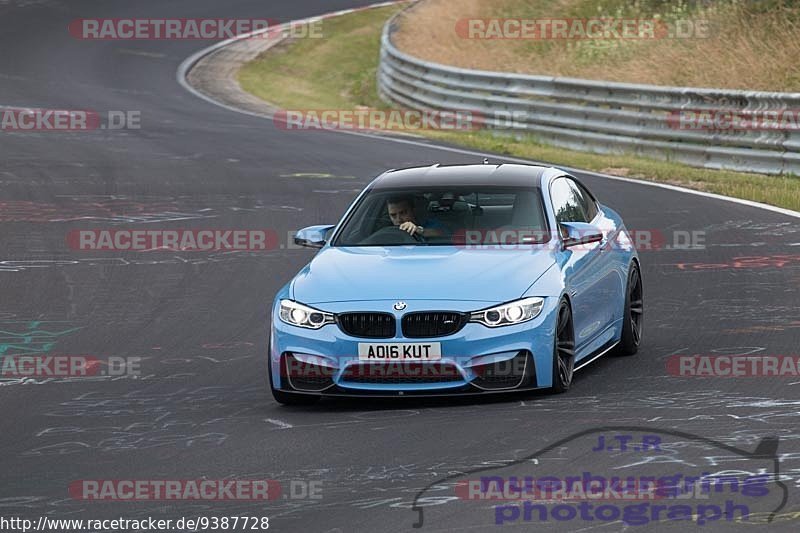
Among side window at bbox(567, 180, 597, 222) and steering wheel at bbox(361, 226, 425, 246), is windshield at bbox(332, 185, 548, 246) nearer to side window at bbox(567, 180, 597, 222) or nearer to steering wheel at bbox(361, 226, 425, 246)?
steering wheel at bbox(361, 226, 425, 246)

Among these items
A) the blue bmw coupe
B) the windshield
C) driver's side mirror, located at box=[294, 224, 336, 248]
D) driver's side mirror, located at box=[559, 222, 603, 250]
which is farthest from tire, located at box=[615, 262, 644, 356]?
driver's side mirror, located at box=[294, 224, 336, 248]

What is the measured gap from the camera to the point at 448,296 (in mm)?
9852

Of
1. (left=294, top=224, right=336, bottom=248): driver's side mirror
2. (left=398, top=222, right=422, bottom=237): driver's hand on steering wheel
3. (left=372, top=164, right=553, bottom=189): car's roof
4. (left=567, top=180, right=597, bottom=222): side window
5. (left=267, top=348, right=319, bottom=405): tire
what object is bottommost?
(left=267, top=348, right=319, bottom=405): tire

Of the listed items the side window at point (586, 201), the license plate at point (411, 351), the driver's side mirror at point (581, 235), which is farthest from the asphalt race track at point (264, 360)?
the side window at point (586, 201)

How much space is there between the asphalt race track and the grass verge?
3.07ft

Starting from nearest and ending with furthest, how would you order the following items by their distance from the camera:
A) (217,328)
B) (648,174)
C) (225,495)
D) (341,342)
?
(225,495)
(341,342)
(217,328)
(648,174)

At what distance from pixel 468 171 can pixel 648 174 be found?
11.2m

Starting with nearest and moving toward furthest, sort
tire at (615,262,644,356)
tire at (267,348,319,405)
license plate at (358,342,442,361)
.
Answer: license plate at (358,342,442,361)
tire at (267,348,319,405)
tire at (615,262,644,356)

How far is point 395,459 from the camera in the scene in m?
8.43

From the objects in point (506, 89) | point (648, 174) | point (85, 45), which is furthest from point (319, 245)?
point (85, 45)

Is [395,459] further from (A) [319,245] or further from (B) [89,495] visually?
(A) [319,245]

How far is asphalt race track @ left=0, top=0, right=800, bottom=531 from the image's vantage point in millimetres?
8031

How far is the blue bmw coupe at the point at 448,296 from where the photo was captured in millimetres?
9758

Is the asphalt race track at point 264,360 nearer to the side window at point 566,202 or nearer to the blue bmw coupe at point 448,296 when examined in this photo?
the blue bmw coupe at point 448,296
